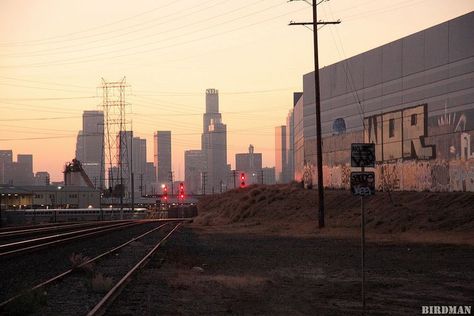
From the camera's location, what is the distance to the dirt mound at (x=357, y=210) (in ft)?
117

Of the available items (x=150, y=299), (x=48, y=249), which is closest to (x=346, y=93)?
(x=48, y=249)

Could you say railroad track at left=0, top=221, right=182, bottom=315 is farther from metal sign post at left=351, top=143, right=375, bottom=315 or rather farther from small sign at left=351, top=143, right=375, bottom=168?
small sign at left=351, top=143, right=375, bottom=168

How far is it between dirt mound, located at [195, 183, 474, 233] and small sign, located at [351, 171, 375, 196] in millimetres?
21356

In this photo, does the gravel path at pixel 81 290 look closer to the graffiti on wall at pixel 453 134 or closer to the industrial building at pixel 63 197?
the graffiti on wall at pixel 453 134

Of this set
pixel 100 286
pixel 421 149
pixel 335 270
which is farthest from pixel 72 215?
pixel 100 286

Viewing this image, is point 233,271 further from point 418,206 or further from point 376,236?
point 418,206

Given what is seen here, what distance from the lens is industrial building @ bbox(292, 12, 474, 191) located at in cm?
4100

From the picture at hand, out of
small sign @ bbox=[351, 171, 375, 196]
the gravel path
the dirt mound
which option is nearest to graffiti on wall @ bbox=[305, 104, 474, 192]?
the dirt mound

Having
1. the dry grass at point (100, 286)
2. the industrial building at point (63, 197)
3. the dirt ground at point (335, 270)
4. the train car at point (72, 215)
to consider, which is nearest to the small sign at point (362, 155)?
the dirt ground at point (335, 270)

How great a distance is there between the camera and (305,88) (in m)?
73.1

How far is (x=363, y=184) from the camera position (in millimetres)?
12695

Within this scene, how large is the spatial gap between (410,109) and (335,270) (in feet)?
98.1

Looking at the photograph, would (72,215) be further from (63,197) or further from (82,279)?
(82,279)

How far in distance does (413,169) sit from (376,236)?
1295 cm
